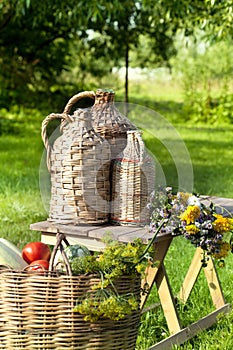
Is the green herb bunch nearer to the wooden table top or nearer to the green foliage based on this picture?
the wooden table top

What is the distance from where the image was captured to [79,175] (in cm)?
290

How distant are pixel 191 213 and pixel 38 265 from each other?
0.65 meters

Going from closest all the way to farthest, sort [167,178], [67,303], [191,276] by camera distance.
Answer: [67,303], [191,276], [167,178]

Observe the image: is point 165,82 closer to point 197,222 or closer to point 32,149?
point 32,149

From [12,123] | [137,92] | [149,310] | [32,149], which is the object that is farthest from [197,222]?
[137,92]

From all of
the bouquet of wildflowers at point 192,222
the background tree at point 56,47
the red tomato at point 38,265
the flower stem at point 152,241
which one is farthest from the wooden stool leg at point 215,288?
the background tree at point 56,47

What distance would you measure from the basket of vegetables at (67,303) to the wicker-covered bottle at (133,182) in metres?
0.49

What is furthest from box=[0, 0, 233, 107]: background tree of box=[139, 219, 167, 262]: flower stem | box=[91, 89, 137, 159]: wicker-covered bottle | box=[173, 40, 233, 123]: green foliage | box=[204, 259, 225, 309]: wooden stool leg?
box=[139, 219, 167, 262]: flower stem

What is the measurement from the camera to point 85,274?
7.91 feet

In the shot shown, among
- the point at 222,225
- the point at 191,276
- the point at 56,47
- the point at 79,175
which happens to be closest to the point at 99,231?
the point at 79,175

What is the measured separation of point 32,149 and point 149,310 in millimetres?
6823

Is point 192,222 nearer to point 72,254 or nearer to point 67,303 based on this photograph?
point 72,254

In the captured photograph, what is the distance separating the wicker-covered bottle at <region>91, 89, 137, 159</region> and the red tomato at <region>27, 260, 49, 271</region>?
0.63m

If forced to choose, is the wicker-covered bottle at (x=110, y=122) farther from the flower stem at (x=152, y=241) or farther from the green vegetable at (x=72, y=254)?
the green vegetable at (x=72, y=254)
